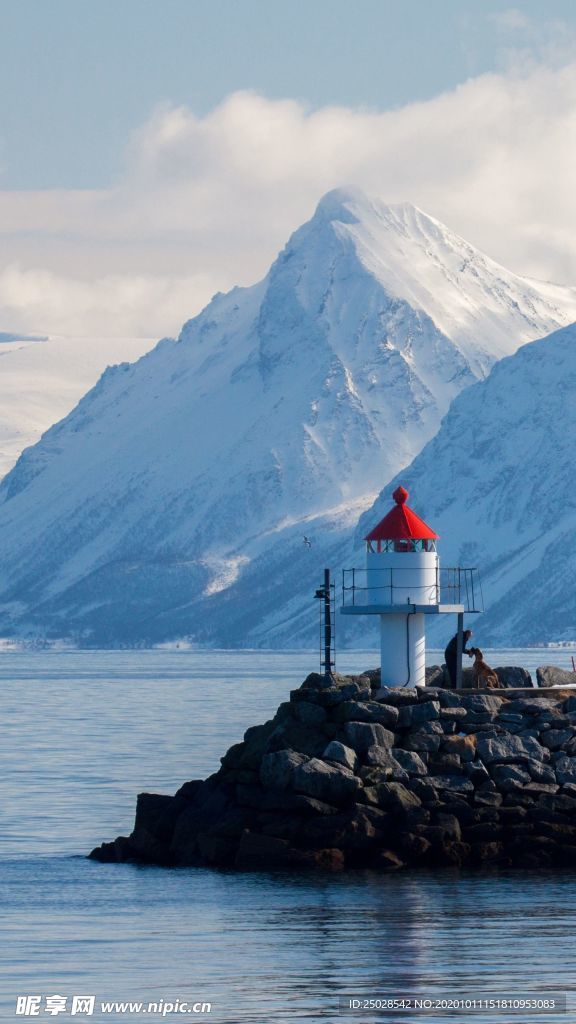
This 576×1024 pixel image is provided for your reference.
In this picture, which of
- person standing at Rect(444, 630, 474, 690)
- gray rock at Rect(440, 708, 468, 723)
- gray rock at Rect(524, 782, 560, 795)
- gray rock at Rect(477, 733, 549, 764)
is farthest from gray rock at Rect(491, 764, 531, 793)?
person standing at Rect(444, 630, 474, 690)

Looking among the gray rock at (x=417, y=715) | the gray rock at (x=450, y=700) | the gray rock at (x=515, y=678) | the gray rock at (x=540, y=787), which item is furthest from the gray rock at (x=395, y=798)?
the gray rock at (x=515, y=678)

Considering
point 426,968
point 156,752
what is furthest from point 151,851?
point 156,752

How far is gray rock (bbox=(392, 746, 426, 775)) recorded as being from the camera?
48.5 metres

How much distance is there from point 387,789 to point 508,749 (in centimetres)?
326

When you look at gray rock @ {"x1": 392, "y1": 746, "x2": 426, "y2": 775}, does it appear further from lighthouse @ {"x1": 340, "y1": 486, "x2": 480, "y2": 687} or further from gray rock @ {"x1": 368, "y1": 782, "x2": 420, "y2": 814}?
lighthouse @ {"x1": 340, "y1": 486, "x2": 480, "y2": 687}

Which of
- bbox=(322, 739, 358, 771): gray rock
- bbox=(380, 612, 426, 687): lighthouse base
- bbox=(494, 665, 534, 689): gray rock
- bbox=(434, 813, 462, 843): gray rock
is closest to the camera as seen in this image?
bbox=(434, 813, 462, 843): gray rock

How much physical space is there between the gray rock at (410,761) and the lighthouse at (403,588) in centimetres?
344

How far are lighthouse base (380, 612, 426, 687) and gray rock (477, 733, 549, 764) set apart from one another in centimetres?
379

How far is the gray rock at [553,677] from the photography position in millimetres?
55438

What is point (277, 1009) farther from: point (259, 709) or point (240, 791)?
point (259, 709)

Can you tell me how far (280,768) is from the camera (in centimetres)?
4838

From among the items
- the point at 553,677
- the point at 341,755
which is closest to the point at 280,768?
the point at 341,755

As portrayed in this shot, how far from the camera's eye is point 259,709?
118500 millimetres

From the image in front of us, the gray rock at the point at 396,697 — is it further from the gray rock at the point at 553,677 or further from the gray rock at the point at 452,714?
the gray rock at the point at 553,677
